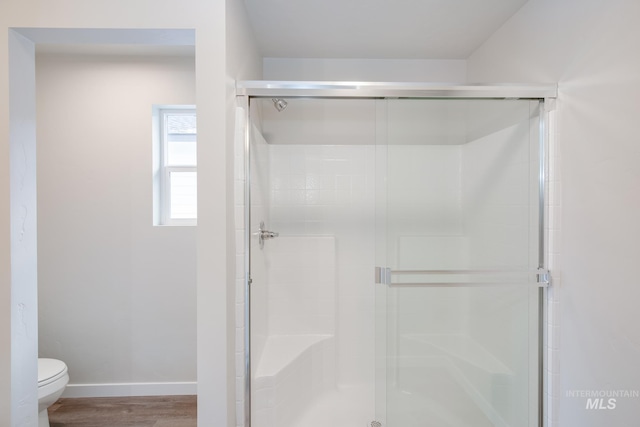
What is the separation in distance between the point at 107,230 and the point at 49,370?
2.97ft

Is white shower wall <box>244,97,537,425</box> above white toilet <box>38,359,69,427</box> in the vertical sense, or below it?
above

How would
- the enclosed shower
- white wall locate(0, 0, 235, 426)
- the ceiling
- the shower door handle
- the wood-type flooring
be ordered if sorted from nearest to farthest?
white wall locate(0, 0, 235, 426) < the enclosed shower < the ceiling < the shower door handle < the wood-type flooring

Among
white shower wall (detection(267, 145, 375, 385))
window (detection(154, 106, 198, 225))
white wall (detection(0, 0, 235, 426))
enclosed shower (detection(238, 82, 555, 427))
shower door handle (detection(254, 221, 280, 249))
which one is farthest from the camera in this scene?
window (detection(154, 106, 198, 225))

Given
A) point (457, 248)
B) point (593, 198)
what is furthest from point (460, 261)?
point (593, 198)

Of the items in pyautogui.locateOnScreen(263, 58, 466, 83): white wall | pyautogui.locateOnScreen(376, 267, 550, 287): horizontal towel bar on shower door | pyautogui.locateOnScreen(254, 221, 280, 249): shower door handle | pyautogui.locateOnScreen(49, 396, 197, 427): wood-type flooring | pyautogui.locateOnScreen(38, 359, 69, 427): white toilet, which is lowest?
pyautogui.locateOnScreen(49, 396, 197, 427): wood-type flooring

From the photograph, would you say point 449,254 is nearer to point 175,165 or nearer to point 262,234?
point 262,234

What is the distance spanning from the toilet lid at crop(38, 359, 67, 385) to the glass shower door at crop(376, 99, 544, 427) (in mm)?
1836

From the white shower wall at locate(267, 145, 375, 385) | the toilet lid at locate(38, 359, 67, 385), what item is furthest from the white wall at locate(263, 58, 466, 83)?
the toilet lid at locate(38, 359, 67, 385)

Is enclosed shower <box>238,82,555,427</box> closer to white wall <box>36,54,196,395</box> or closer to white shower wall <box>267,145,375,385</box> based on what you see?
white shower wall <box>267,145,375,385</box>

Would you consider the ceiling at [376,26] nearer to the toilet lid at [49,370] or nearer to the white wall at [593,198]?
the white wall at [593,198]

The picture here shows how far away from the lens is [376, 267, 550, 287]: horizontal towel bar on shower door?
1.51 m

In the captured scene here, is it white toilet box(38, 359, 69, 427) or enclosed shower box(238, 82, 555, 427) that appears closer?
enclosed shower box(238, 82, 555, 427)

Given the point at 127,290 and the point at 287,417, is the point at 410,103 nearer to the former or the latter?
the point at 287,417

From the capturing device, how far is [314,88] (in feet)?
4.62
